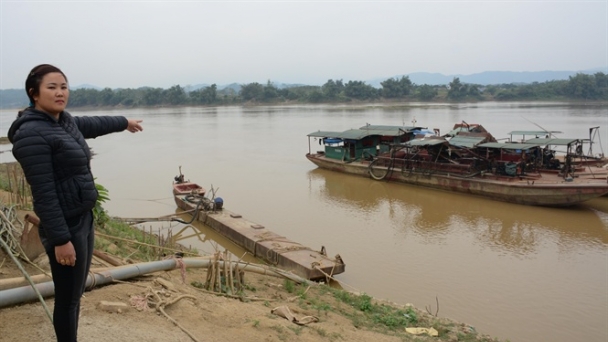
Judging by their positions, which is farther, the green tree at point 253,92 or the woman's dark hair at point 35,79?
the green tree at point 253,92

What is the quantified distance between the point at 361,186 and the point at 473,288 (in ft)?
32.8

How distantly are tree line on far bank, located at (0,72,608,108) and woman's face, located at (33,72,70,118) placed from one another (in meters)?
69.8

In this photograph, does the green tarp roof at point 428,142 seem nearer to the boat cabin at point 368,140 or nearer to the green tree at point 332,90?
the boat cabin at point 368,140

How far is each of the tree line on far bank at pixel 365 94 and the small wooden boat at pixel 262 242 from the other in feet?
205

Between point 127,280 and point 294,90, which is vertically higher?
point 294,90

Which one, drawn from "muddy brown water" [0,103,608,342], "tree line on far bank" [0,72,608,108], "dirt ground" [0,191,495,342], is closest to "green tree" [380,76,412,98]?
"tree line on far bank" [0,72,608,108]

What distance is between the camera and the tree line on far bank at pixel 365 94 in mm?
62756

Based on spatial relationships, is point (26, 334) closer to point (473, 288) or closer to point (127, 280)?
point (127, 280)

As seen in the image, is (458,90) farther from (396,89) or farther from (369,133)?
(369,133)

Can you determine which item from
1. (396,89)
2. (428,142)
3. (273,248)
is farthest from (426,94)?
(273,248)

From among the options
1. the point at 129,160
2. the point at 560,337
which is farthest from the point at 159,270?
the point at 129,160

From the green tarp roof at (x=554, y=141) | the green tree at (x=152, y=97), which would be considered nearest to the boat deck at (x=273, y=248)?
the green tarp roof at (x=554, y=141)

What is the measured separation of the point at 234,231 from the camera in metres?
10.8

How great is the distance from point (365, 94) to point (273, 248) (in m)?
66.5
